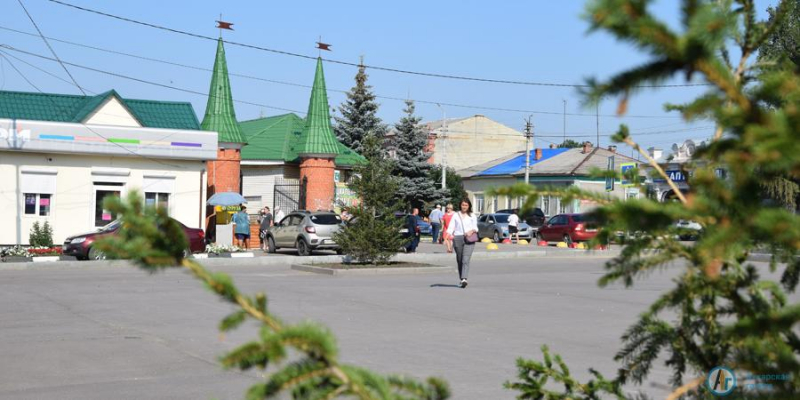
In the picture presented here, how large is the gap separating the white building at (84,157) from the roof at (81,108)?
0.04 metres

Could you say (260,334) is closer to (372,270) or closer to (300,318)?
(300,318)

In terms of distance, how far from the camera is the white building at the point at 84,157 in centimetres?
3138

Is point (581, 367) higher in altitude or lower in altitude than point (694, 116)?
lower

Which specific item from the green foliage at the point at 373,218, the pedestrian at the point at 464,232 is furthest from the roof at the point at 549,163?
the pedestrian at the point at 464,232

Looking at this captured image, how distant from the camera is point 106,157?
33.5 m

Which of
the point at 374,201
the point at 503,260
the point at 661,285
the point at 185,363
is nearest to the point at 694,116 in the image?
the point at 185,363

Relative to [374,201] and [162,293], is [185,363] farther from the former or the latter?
[374,201]

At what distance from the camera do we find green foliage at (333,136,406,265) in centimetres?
2359

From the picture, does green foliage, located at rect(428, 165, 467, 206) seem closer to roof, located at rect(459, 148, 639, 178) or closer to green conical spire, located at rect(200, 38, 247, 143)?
roof, located at rect(459, 148, 639, 178)

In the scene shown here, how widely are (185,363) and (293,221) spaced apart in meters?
22.4

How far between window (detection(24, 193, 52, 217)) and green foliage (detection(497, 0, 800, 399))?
1273 inches

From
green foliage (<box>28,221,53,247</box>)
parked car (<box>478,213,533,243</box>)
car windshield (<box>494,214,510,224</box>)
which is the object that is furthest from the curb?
car windshield (<box>494,214,510,224</box>)

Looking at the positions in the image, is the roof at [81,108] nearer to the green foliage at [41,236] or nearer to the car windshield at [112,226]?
the green foliage at [41,236]

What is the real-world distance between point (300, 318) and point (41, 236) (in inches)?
1137
